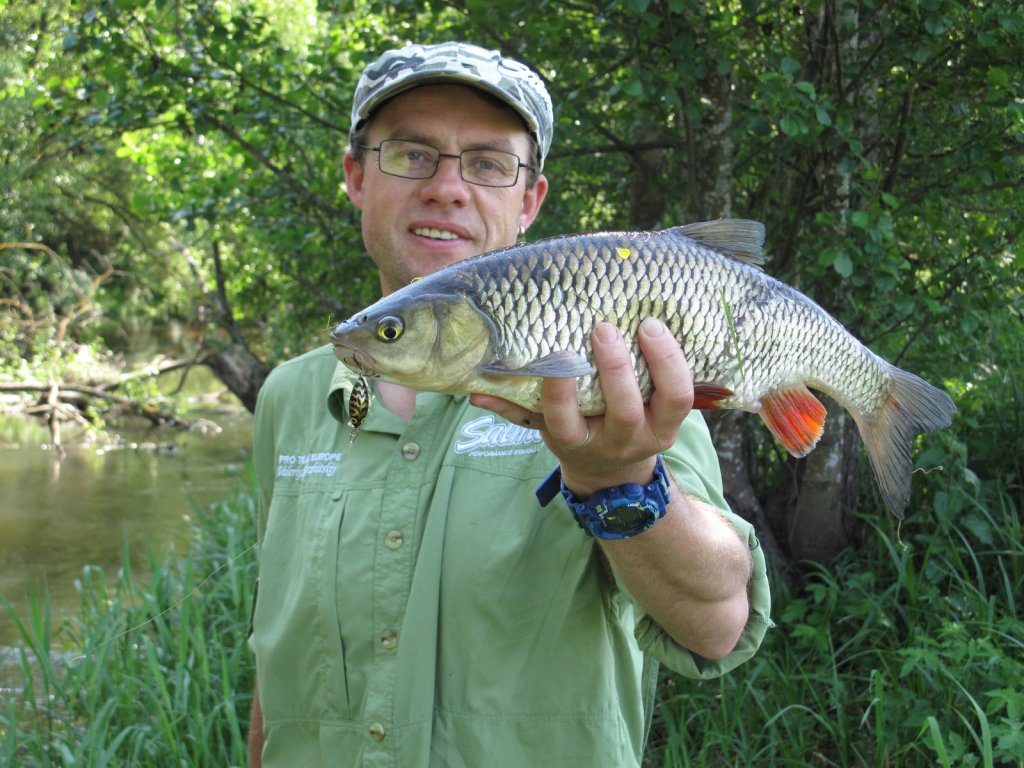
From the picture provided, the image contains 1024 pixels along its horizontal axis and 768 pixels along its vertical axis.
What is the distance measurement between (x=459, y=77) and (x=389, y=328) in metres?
0.83

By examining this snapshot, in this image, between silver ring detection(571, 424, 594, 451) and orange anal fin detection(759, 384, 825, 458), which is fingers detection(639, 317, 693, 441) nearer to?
silver ring detection(571, 424, 594, 451)

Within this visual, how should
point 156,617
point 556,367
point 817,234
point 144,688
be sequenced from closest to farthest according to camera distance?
point 556,367, point 156,617, point 144,688, point 817,234

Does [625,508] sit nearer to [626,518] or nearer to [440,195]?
[626,518]

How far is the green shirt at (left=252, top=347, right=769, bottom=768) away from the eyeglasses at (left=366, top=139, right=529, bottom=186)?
1.69ft

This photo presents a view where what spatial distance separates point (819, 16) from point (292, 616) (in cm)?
341

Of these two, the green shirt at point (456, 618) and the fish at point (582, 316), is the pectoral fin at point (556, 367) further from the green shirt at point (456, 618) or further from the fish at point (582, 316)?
the green shirt at point (456, 618)

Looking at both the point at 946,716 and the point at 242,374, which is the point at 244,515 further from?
the point at 946,716

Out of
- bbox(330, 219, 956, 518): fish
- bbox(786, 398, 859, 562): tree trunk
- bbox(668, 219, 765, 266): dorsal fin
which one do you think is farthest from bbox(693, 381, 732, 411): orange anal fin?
bbox(786, 398, 859, 562): tree trunk

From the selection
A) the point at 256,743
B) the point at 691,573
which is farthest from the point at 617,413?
the point at 256,743

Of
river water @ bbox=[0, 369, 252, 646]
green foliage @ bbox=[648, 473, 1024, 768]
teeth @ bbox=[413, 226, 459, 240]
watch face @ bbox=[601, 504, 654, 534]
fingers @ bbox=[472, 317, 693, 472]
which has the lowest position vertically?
river water @ bbox=[0, 369, 252, 646]

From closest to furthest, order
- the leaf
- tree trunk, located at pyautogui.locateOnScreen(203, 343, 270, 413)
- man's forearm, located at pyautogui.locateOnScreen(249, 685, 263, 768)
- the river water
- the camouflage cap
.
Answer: the camouflage cap → man's forearm, located at pyautogui.locateOnScreen(249, 685, 263, 768) → the leaf → the river water → tree trunk, located at pyautogui.locateOnScreen(203, 343, 270, 413)

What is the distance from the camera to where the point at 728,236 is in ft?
5.29

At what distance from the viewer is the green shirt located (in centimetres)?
175

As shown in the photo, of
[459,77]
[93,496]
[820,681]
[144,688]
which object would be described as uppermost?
[459,77]
